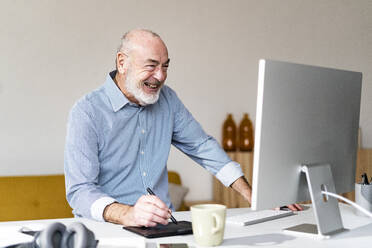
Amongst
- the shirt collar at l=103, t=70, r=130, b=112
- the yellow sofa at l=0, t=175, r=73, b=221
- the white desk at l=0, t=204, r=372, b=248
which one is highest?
the shirt collar at l=103, t=70, r=130, b=112

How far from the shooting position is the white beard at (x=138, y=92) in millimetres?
A: 1852

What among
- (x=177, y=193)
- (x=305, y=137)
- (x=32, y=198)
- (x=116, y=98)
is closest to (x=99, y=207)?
(x=116, y=98)

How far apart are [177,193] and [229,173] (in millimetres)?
1363

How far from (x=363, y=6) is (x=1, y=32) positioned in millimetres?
3063

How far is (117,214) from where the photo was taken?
1.36 meters

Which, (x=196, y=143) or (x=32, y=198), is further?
(x=32, y=198)

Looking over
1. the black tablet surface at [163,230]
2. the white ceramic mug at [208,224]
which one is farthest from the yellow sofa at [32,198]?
the white ceramic mug at [208,224]

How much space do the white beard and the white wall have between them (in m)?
1.33

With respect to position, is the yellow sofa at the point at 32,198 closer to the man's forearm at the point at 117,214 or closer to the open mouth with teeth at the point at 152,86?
the open mouth with teeth at the point at 152,86

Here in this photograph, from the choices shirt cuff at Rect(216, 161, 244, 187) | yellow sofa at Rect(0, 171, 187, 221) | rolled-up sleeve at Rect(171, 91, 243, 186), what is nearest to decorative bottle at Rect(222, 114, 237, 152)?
yellow sofa at Rect(0, 171, 187, 221)

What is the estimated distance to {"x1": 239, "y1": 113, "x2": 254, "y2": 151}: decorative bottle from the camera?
138 inches

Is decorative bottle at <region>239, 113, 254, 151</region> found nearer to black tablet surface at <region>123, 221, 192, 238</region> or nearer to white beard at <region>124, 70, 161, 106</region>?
white beard at <region>124, 70, 161, 106</region>

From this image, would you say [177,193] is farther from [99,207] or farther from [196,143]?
[99,207]

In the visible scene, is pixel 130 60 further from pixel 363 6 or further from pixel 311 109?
pixel 363 6
